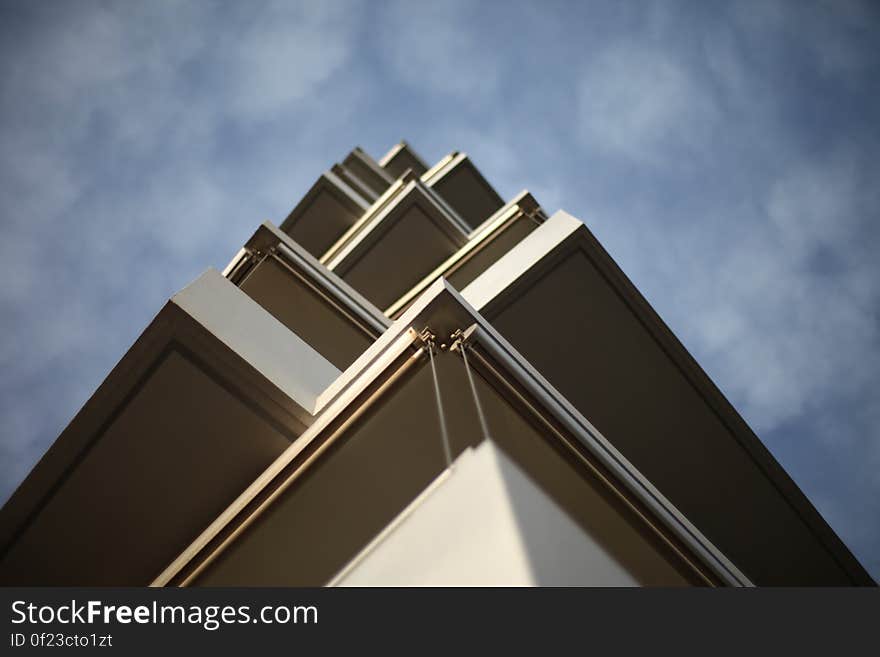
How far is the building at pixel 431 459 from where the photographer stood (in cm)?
241

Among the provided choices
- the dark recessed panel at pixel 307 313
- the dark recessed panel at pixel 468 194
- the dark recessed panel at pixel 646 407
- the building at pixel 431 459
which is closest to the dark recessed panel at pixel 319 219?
the dark recessed panel at pixel 468 194

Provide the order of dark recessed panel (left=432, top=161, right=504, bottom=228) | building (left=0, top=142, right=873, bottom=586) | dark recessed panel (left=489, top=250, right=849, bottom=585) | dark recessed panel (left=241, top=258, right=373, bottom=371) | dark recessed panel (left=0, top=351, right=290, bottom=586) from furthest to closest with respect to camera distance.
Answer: dark recessed panel (left=432, top=161, right=504, bottom=228) → dark recessed panel (left=241, top=258, right=373, bottom=371) → dark recessed panel (left=489, top=250, right=849, bottom=585) → dark recessed panel (left=0, top=351, right=290, bottom=586) → building (left=0, top=142, right=873, bottom=586)

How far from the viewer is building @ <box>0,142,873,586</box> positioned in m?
2.41

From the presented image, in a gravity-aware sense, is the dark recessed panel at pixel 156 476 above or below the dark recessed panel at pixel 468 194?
below

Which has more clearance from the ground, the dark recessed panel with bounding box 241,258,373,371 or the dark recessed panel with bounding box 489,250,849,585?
the dark recessed panel with bounding box 241,258,373,371

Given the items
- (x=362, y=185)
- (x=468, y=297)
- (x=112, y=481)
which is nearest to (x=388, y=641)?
(x=112, y=481)

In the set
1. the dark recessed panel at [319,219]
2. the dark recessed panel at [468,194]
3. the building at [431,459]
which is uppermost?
the dark recessed panel at [468,194]

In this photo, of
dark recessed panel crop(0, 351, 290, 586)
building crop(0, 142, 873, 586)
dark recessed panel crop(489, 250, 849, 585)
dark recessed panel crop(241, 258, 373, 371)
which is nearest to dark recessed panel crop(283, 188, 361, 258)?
dark recessed panel crop(241, 258, 373, 371)

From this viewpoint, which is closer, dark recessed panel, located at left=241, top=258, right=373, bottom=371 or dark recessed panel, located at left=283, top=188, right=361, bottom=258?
dark recessed panel, located at left=241, top=258, right=373, bottom=371

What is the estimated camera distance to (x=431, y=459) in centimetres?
351

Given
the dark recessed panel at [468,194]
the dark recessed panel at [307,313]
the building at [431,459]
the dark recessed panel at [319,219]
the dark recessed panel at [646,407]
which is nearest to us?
the building at [431,459]

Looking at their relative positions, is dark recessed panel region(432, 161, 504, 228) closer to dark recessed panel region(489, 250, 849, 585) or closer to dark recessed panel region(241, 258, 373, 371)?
dark recessed panel region(241, 258, 373, 371)

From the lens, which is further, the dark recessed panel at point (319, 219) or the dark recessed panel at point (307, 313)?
the dark recessed panel at point (319, 219)

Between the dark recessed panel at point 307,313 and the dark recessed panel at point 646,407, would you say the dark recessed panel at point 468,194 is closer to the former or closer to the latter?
the dark recessed panel at point 307,313
